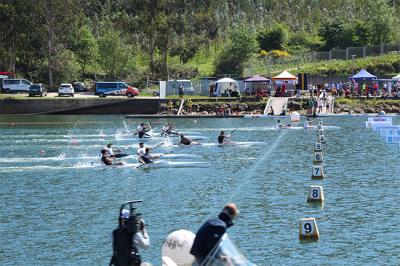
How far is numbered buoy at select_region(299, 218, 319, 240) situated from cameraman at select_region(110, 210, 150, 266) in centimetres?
1086

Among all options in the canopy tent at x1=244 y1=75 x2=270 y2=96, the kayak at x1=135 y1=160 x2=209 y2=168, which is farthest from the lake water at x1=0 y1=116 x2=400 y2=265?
the canopy tent at x1=244 y1=75 x2=270 y2=96

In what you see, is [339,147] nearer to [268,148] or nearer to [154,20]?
[268,148]

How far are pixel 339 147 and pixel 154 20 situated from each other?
5905 cm

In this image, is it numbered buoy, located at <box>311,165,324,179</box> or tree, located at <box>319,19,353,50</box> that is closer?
numbered buoy, located at <box>311,165,324,179</box>

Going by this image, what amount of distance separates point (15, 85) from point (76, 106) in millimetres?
12784

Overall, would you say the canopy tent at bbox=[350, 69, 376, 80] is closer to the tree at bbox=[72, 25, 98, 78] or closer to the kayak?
the tree at bbox=[72, 25, 98, 78]

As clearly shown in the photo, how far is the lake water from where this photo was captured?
29125 mm

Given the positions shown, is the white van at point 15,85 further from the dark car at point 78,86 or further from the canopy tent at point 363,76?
the canopy tent at point 363,76

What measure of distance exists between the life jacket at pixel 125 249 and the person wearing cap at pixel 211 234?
5.96 feet

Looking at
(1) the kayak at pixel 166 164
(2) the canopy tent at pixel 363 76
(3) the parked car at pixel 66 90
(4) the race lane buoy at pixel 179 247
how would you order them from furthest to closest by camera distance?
(3) the parked car at pixel 66 90, (2) the canopy tent at pixel 363 76, (1) the kayak at pixel 166 164, (4) the race lane buoy at pixel 179 247

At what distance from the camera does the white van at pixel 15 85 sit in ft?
356

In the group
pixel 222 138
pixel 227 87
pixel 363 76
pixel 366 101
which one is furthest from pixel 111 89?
pixel 222 138

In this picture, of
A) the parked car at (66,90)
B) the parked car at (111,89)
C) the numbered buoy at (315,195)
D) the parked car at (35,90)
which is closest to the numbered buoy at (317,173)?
the numbered buoy at (315,195)

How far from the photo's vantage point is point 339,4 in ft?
470
